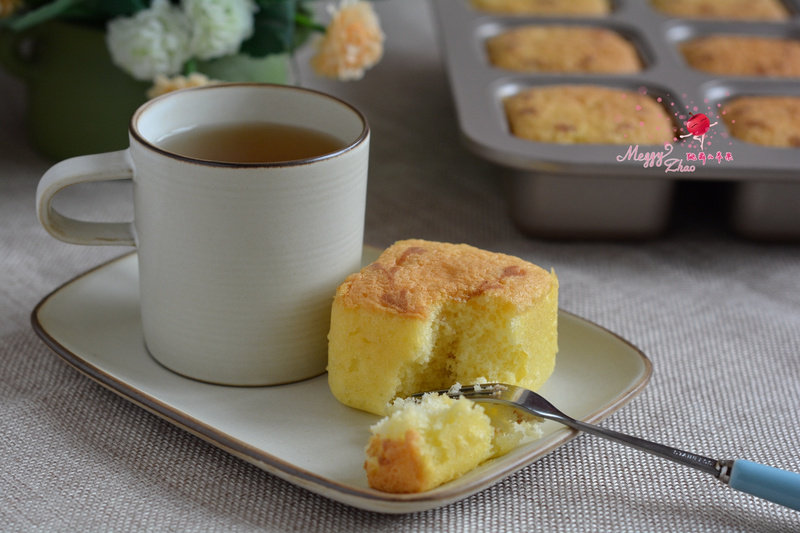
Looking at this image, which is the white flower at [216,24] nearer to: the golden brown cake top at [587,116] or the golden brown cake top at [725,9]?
the golden brown cake top at [587,116]

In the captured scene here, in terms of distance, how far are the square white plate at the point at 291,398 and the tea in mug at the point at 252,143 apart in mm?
209

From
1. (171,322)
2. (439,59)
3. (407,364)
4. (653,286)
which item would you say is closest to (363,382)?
(407,364)

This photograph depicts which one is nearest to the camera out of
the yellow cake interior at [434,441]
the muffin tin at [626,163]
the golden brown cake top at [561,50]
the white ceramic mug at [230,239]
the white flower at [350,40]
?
the yellow cake interior at [434,441]

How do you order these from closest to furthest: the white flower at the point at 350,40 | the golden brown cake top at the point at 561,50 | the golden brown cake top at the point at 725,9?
the white flower at the point at 350,40
the golden brown cake top at the point at 561,50
the golden brown cake top at the point at 725,9

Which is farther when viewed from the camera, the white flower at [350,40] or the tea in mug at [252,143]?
the white flower at [350,40]

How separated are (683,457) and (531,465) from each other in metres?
0.14

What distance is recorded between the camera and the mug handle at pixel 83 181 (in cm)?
89

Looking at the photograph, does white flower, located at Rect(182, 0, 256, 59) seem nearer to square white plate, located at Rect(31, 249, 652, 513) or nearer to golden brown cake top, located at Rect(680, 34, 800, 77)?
square white plate, located at Rect(31, 249, 652, 513)

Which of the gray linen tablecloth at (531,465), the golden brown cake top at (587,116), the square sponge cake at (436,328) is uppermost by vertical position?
the golden brown cake top at (587,116)

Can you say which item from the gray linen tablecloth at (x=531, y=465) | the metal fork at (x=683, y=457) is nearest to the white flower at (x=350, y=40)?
the gray linen tablecloth at (x=531, y=465)

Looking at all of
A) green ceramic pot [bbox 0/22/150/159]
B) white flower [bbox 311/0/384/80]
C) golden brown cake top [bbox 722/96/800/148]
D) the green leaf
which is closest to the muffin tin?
golden brown cake top [bbox 722/96/800/148]

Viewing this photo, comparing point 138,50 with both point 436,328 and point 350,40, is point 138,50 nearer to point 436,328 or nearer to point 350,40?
point 350,40

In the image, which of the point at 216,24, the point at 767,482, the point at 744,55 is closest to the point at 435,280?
the point at 767,482

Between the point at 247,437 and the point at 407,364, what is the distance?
16cm
